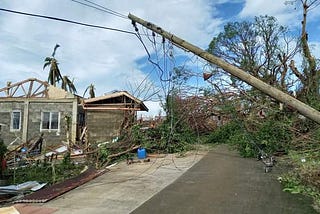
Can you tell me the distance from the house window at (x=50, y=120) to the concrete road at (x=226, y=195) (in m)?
13.1

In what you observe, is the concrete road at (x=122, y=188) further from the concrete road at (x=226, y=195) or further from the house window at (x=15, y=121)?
the house window at (x=15, y=121)

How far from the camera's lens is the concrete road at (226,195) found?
6.27 m

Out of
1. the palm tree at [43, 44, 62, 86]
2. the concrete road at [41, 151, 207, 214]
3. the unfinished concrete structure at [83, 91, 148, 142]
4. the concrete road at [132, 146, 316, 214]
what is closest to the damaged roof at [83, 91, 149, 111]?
the unfinished concrete structure at [83, 91, 148, 142]

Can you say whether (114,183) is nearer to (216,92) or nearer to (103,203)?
(103,203)

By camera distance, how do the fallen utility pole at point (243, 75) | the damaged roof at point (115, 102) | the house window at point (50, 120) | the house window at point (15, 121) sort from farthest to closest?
the house window at point (15, 121) < the house window at point (50, 120) < the damaged roof at point (115, 102) < the fallen utility pole at point (243, 75)

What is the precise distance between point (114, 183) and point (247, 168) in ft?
14.2

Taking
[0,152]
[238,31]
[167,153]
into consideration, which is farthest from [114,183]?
[238,31]

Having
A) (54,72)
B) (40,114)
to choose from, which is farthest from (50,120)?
(54,72)

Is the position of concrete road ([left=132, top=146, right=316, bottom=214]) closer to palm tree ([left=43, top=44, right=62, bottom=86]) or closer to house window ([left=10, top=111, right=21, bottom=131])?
house window ([left=10, top=111, right=21, bottom=131])

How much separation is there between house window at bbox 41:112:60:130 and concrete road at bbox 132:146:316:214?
1305 centimetres

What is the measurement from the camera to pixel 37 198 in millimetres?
7395

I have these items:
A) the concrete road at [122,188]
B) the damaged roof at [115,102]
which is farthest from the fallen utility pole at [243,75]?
the damaged roof at [115,102]

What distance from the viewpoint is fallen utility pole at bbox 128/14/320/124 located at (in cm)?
475

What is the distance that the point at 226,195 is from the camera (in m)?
7.32
